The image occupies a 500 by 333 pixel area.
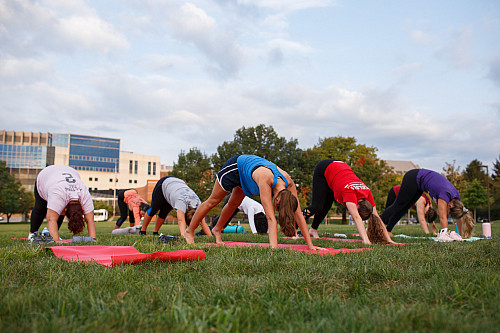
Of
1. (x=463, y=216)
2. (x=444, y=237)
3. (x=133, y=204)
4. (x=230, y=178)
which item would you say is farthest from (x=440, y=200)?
(x=133, y=204)

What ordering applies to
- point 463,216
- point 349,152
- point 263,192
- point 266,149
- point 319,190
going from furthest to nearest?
point 349,152 → point 266,149 → point 319,190 → point 463,216 → point 263,192

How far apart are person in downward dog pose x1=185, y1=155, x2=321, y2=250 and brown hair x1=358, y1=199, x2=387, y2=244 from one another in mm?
1411

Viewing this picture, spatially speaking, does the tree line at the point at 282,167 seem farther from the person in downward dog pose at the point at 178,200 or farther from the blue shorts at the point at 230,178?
the blue shorts at the point at 230,178

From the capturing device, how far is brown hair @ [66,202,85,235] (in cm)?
648

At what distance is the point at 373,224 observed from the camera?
20.9ft

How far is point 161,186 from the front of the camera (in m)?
9.56

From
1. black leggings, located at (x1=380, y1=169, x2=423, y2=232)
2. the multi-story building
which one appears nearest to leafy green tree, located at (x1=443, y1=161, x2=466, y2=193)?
black leggings, located at (x1=380, y1=169, x2=423, y2=232)

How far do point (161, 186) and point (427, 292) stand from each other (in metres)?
7.97

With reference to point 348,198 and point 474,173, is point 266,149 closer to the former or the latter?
point 348,198

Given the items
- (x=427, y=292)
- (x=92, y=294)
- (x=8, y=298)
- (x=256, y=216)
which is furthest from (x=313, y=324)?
(x=256, y=216)

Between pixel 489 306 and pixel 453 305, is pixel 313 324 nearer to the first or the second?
pixel 453 305

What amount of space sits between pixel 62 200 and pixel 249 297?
5.60 m

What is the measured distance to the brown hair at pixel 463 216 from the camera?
25.3 ft

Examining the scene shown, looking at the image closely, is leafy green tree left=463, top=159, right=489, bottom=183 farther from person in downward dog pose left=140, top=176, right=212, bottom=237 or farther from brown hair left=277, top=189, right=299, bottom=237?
brown hair left=277, top=189, right=299, bottom=237
